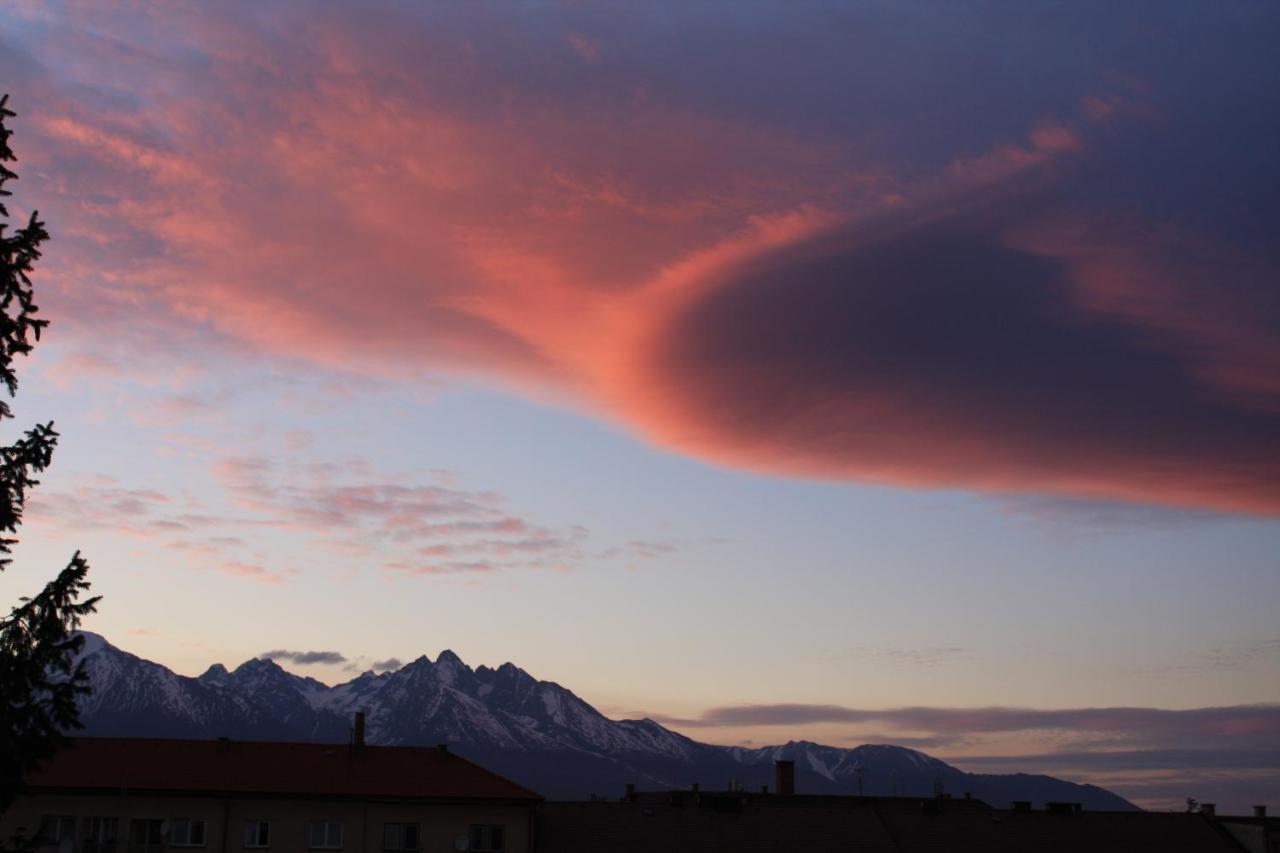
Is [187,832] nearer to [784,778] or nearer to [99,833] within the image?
[99,833]

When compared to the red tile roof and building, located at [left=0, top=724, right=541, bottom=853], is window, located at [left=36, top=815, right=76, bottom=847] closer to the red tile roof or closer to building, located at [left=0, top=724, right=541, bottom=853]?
building, located at [left=0, top=724, right=541, bottom=853]

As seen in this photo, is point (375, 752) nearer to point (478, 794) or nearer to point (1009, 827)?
point (478, 794)

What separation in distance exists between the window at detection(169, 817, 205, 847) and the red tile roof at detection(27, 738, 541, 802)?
157 cm

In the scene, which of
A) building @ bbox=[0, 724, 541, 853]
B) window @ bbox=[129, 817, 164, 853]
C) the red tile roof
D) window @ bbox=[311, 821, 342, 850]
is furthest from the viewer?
window @ bbox=[311, 821, 342, 850]

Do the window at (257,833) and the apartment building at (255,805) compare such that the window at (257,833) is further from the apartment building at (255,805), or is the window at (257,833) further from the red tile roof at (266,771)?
the red tile roof at (266,771)

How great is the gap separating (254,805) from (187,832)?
3377 millimetres

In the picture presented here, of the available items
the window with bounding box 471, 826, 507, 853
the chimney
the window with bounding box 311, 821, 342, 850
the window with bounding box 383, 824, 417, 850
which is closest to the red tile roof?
the window with bounding box 311, 821, 342, 850

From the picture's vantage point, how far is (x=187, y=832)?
216 ft

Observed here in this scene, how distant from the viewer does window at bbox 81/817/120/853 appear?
212 ft

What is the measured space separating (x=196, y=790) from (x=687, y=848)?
2755 cm

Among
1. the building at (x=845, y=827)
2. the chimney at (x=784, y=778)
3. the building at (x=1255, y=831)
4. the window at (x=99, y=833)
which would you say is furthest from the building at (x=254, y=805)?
the building at (x=1255, y=831)

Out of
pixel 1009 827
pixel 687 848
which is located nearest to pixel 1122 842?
pixel 1009 827

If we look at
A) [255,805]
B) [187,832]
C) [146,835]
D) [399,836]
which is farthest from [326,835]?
[146,835]

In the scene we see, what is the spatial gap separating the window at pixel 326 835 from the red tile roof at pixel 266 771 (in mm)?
1551
